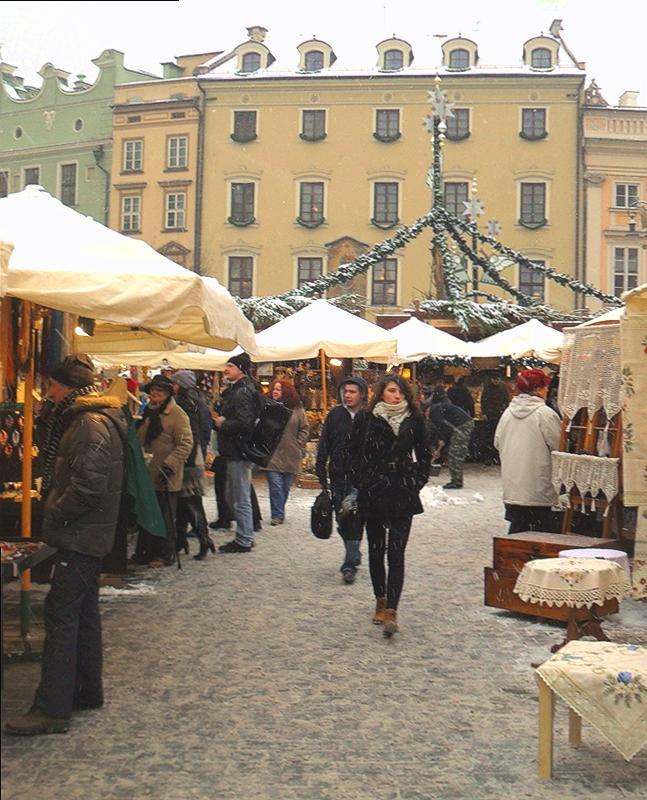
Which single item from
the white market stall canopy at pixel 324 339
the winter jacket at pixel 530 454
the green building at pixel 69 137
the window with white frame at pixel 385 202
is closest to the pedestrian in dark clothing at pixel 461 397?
the white market stall canopy at pixel 324 339

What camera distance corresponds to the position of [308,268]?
1656 inches

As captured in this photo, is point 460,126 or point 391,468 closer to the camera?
point 391,468

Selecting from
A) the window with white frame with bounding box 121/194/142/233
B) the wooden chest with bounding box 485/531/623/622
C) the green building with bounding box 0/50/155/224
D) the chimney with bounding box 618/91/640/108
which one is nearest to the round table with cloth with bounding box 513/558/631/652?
the wooden chest with bounding box 485/531/623/622

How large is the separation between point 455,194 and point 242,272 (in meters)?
9.24

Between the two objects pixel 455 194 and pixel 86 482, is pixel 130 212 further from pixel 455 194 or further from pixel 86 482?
pixel 86 482

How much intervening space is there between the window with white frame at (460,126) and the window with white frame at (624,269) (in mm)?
7622

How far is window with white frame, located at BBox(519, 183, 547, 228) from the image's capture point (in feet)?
133

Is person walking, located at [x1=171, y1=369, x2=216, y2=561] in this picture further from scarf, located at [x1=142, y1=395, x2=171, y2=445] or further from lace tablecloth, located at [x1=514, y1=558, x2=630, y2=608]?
lace tablecloth, located at [x1=514, y1=558, x2=630, y2=608]

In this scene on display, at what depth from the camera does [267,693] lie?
527cm

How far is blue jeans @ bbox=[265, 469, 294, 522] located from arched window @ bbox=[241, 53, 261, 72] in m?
34.6

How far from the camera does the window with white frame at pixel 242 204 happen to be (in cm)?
4212

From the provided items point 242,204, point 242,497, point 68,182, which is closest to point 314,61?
point 242,204

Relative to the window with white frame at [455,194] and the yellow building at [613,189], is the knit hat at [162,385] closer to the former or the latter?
the window with white frame at [455,194]

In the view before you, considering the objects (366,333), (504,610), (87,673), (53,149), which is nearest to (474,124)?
(53,149)
